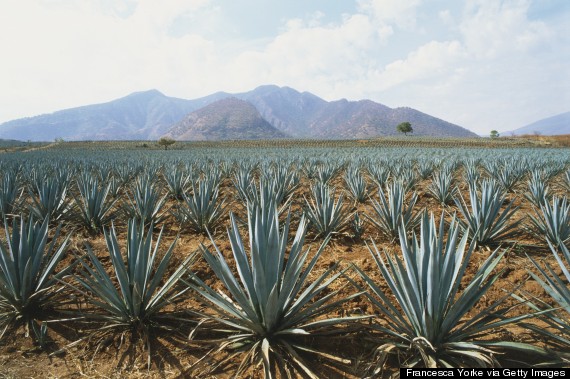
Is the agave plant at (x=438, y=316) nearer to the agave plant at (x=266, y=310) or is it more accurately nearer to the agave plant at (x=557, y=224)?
the agave plant at (x=266, y=310)

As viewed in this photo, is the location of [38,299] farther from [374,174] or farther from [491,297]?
[374,174]

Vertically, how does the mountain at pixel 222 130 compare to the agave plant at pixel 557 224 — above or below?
→ above

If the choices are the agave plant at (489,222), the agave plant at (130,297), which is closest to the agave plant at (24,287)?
the agave plant at (130,297)

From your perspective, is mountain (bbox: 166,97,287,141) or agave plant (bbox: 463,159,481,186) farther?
mountain (bbox: 166,97,287,141)

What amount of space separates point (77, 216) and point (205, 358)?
357 centimetres

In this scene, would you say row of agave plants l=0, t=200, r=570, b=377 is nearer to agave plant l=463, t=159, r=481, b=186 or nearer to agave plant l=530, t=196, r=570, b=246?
agave plant l=530, t=196, r=570, b=246

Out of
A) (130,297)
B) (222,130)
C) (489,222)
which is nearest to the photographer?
(130,297)

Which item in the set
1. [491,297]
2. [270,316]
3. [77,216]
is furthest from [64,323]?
[491,297]

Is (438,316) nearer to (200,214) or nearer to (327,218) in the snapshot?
(327,218)

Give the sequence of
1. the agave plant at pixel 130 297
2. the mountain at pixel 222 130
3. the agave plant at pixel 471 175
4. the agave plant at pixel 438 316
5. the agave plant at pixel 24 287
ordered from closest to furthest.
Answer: the agave plant at pixel 438 316 → the agave plant at pixel 130 297 → the agave plant at pixel 24 287 → the agave plant at pixel 471 175 → the mountain at pixel 222 130

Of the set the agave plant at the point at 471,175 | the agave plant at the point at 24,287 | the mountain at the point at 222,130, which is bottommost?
the agave plant at the point at 24,287

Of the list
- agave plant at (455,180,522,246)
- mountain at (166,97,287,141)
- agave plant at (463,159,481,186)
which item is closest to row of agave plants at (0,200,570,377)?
agave plant at (455,180,522,246)

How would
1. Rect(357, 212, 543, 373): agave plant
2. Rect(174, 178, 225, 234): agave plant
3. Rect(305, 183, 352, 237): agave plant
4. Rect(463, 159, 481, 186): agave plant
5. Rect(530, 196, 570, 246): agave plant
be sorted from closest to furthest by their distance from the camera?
Rect(357, 212, 543, 373): agave plant < Rect(530, 196, 570, 246): agave plant < Rect(305, 183, 352, 237): agave plant < Rect(174, 178, 225, 234): agave plant < Rect(463, 159, 481, 186): agave plant

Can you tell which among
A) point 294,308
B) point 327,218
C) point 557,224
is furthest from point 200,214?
point 557,224
